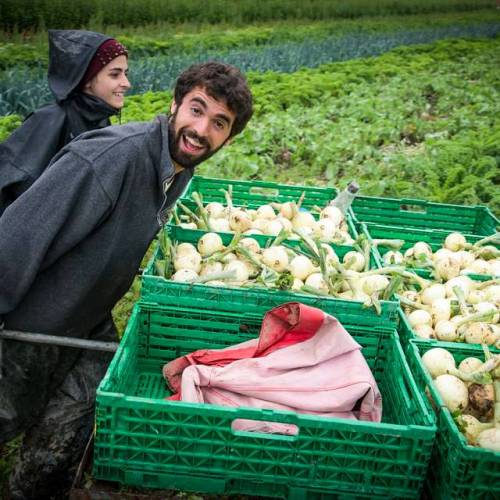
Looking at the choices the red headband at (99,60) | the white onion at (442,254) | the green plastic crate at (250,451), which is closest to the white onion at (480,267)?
the white onion at (442,254)

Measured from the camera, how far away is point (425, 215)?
4285mm

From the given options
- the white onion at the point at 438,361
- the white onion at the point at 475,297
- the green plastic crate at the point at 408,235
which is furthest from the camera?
the green plastic crate at the point at 408,235

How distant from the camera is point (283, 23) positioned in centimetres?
2333

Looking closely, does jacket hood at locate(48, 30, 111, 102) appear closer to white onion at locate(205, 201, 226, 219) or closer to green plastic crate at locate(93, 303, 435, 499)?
white onion at locate(205, 201, 226, 219)

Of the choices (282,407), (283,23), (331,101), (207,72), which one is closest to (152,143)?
(207,72)

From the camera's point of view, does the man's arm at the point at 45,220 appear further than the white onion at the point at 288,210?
No

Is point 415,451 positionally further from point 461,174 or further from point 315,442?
point 461,174

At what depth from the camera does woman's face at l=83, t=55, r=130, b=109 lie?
3.42 m

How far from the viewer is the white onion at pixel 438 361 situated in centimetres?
239

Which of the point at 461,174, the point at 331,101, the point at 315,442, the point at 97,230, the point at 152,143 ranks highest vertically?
the point at 152,143

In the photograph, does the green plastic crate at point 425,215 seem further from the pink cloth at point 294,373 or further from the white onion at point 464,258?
the pink cloth at point 294,373

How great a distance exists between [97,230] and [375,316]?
1.21m

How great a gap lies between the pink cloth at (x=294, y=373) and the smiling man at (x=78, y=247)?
22.2 inches

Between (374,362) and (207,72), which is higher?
(207,72)
